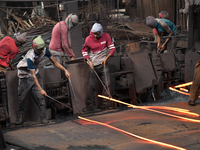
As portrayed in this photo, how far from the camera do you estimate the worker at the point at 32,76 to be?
614cm

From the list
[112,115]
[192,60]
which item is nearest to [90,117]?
[112,115]

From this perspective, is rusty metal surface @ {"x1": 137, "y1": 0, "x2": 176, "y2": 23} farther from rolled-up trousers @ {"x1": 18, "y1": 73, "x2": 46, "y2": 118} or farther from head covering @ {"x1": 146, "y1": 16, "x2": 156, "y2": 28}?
rolled-up trousers @ {"x1": 18, "y1": 73, "x2": 46, "y2": 118}

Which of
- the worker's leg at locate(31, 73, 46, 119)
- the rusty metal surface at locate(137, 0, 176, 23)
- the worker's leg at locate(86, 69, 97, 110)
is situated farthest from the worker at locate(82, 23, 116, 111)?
the rusty metal surface at locate(137, 0, 176, 23)

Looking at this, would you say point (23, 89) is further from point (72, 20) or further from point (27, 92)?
point (72, 20)

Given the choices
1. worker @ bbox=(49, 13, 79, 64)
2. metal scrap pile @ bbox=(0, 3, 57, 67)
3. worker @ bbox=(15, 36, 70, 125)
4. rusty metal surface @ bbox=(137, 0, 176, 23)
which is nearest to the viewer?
worker @ bbox=(15, 36, 70, 125)

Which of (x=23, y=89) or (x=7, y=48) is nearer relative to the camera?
(x=23, y=89)

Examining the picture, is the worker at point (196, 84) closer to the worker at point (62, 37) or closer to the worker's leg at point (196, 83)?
the worker's leg at point (196, 83)

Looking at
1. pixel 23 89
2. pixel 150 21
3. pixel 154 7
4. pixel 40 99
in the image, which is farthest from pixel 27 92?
pixel 154 7

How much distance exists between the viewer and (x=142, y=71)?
859 centimetres

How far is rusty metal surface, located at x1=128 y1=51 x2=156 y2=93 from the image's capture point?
8.54 metres

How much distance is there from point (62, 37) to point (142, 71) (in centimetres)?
264

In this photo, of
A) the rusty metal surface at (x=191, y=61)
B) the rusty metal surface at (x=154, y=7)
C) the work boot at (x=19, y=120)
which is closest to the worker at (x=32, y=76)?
the work boot at (x=19, y=120)

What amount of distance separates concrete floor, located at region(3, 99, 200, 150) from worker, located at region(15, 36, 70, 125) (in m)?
0.61

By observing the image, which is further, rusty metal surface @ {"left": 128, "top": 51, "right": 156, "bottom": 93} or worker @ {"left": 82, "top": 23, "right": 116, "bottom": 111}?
rusty metal surface @ {"left": 128, "top": 51, "right": 156, "bottom": 93}
